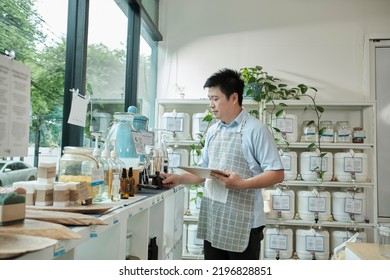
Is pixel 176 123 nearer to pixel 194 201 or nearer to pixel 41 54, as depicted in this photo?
pixel 194 201

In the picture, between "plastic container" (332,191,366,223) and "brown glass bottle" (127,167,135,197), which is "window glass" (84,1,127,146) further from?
"plastic container" (332,191,366,223)

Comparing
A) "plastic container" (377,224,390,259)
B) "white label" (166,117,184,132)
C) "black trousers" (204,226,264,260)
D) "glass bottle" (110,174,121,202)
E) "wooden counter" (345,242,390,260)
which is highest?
"white label" (166,117,184,132)

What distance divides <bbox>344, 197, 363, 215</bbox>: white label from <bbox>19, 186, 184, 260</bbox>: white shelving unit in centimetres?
158

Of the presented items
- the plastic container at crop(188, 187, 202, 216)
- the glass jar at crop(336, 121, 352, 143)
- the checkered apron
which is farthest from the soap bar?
the glass jar at crop(336, 121, 352, 143)

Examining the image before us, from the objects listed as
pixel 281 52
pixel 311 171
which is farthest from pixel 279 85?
pixel 311 171

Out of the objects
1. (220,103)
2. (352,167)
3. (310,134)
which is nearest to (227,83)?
(220,103)

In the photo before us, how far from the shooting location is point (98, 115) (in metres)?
2.13

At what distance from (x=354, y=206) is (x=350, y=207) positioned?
0.04 metres

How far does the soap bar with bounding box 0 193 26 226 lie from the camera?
2.31ft

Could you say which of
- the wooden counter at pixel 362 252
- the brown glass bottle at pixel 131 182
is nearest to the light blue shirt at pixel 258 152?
the wooden counter at pixel 362 252

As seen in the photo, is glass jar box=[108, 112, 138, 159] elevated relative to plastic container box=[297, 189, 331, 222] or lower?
elevated

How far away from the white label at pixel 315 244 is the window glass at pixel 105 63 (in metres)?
2.05

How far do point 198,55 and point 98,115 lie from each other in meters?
1.73
